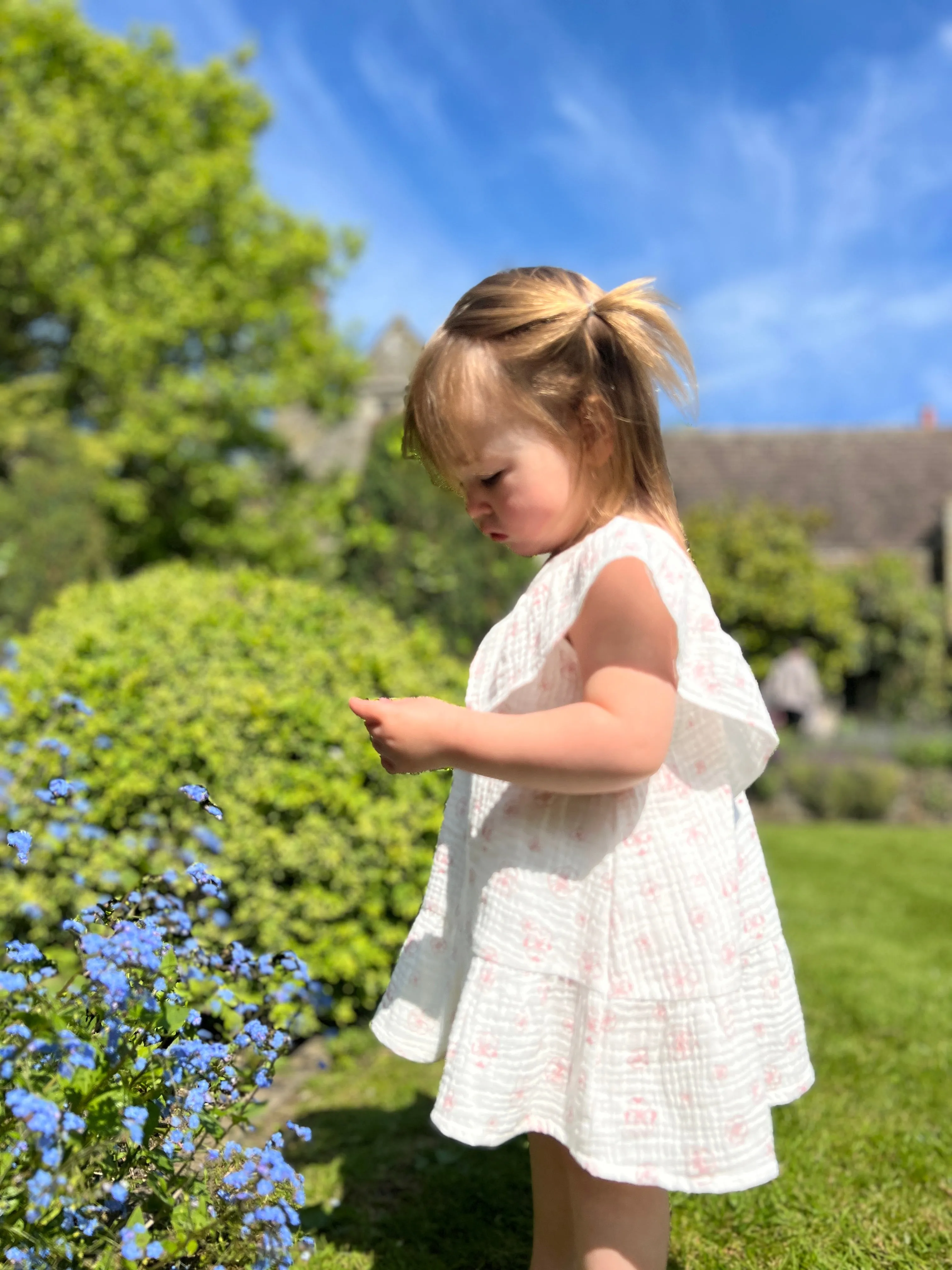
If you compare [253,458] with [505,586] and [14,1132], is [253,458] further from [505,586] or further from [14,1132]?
[14,1132]

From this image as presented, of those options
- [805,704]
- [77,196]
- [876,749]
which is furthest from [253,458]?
[876,749]

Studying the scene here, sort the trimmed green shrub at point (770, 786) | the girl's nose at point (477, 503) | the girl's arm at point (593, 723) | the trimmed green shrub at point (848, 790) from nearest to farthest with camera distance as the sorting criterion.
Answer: the girl's arm at point (593, 723)
the girl's nose at point (477, 503)
the trimmed green shrub at point (848, 790)
the trimmed green shrub at point (770, 786)

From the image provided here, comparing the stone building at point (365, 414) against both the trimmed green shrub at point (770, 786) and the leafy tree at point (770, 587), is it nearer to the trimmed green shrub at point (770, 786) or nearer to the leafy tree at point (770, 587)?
the leafy tree at point (770, 587)

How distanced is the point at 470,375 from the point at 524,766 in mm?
628

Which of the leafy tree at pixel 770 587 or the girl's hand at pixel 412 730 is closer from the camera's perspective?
the girl's hand at pixel 412 730

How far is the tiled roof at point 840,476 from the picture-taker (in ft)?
77.9

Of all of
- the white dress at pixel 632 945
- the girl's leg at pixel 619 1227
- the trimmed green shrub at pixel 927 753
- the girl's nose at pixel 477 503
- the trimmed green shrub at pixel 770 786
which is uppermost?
the girl's nose at pixel 477 503

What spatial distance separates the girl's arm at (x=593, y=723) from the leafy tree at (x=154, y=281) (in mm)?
14612

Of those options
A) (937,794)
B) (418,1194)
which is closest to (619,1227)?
(418,1194)

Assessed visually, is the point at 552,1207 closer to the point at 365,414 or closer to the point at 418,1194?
the point at 418,1194

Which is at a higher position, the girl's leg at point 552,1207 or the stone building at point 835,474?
the stone building at point 835,474

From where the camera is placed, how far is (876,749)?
1267 cm

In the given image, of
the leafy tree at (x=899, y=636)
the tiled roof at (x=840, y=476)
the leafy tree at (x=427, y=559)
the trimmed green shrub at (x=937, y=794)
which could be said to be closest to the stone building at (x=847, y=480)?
the tiled roof at (x=840, y=476)

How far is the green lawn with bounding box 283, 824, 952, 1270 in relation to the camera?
2363 millimetres
